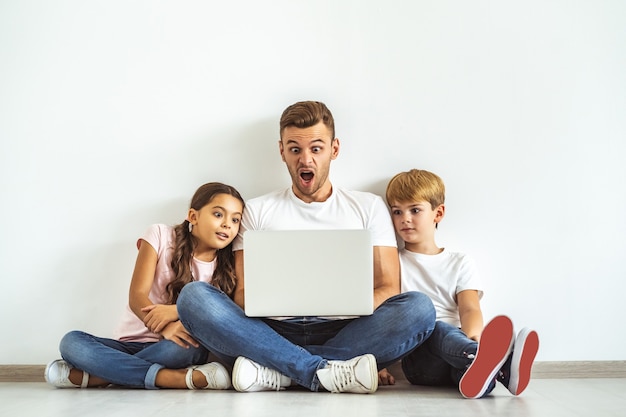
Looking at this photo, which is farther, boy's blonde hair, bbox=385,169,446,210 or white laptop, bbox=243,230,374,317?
boy's blonde hair, bbox=385,169,446,210

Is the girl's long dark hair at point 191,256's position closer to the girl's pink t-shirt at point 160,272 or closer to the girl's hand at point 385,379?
the girl's pink t-shirt at point 160,272

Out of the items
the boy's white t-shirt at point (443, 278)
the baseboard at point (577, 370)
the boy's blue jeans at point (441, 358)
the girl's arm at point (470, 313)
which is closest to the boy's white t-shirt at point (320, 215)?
the boy's white t-shirt at point (443, 278)

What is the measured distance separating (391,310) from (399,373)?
1.64ft

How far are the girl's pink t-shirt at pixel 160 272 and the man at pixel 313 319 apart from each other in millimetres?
150

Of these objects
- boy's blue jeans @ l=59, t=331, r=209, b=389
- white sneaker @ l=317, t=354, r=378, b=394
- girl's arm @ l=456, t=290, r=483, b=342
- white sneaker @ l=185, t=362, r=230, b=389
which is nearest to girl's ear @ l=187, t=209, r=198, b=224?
boy's blue jeans @ l=59, t=331, r=209, b=389

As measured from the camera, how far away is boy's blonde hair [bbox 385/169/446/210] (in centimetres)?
284

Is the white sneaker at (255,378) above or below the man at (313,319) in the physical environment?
below

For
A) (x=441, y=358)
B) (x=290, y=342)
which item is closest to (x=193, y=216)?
(x=290, y=342)

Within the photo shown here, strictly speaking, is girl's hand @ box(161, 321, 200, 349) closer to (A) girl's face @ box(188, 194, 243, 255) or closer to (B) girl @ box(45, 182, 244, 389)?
(B) girl @ box(45, 182, 244, 389)

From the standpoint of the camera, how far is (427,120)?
9.81 feet

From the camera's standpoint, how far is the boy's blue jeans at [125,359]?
8.38 feet

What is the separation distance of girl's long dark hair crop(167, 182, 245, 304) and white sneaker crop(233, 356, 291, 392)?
47 cm

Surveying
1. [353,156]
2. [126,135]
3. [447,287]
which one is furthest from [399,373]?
[126,135]

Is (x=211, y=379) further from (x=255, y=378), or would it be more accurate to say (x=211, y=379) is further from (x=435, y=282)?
(x=435, y=282)
